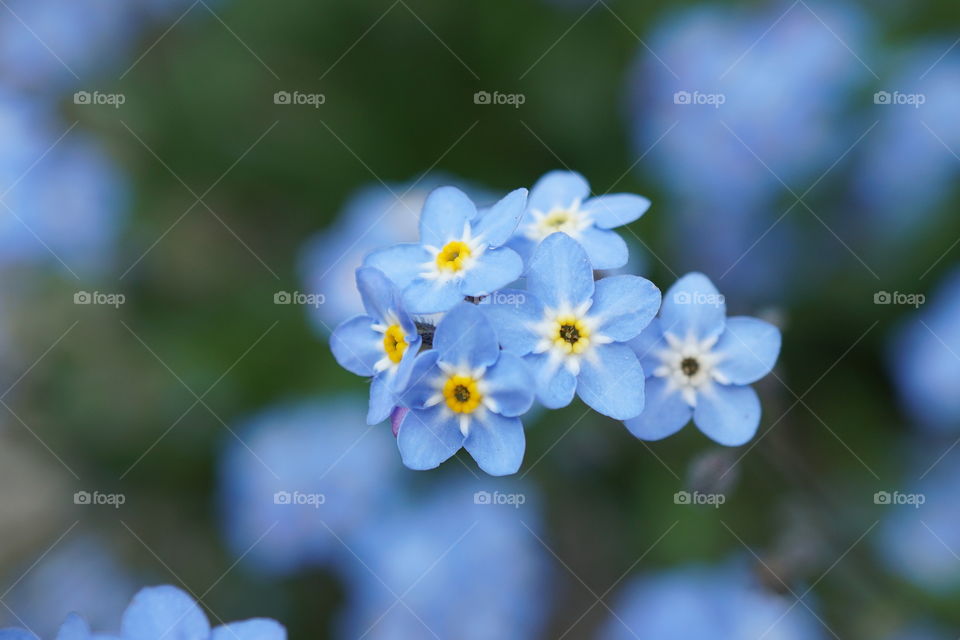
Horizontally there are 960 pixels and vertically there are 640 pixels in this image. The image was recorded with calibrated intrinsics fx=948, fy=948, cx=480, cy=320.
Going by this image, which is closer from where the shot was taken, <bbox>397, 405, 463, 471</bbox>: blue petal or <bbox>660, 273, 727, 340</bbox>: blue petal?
<bbox>397, 405, 463, 471</bbox>: blue petal

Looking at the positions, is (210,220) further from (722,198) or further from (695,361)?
(695,361)

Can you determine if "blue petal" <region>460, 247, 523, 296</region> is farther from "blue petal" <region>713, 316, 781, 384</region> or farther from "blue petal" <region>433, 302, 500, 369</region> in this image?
"blue petal" <region>713, 316, 781, 384</region>

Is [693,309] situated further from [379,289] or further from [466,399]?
[379,289]

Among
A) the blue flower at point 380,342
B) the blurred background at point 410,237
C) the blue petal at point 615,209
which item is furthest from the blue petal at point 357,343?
the blurred background at point 410,237

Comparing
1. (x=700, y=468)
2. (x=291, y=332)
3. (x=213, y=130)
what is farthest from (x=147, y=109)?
(x=700, y=468)

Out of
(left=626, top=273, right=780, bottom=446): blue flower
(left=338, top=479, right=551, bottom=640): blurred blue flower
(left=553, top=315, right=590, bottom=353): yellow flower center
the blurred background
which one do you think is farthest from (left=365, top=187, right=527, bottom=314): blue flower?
(left=338, top=479, right=551, bottom=640): blurred blue flower
